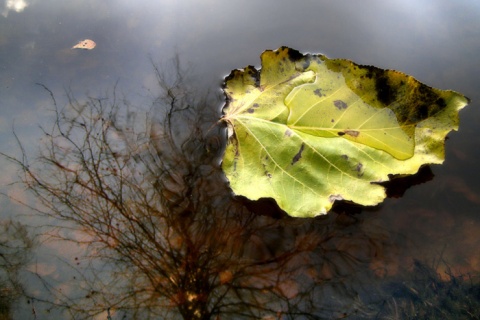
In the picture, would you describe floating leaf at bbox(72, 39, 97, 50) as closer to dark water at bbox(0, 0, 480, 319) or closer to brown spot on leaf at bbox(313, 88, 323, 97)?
dark water at bbox(0, 0, 480, 319)

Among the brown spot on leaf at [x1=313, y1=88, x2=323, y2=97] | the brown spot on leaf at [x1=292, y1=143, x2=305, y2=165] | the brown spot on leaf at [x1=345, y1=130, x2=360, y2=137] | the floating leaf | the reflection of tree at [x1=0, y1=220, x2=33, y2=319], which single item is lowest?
the brown spot on leaf at [x1=345, y1=130, x2=360, y2=137]

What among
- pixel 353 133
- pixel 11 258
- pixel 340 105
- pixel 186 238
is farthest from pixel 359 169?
pixel 11 258

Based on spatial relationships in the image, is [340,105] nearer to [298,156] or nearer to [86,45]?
[298,156]

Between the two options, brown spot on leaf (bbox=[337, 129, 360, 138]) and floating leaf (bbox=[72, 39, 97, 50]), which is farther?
floating leaf (bbox=[72, 39, 97, 50])

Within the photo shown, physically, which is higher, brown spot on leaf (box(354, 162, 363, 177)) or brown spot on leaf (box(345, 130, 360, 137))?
brown spot on leaf (box(345, 130, 360, 137))

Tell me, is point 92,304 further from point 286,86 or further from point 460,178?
point 460,178

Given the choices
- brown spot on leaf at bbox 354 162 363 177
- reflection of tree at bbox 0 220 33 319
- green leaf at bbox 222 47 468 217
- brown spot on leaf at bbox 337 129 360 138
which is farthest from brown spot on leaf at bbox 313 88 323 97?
reflection of tree at bbox 0 220 33 319

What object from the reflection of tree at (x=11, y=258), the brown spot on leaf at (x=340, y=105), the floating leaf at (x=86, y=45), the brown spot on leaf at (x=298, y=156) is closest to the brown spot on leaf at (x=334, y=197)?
the brown spot on leaf at (x=298, y=156)
